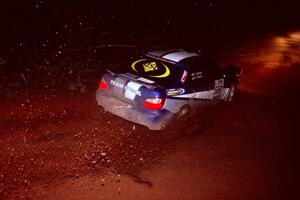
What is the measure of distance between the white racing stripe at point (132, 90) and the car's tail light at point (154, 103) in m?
0.24

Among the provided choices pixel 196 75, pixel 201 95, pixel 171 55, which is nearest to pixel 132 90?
pixel 171 55

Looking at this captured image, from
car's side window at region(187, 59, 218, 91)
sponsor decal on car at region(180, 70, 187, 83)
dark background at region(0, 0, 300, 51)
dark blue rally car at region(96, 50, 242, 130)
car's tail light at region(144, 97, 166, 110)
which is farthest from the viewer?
dark background at region(0, 0, 300, 51)

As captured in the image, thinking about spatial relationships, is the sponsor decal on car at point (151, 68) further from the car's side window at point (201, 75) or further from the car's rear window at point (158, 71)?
the car's side window at point (201, 75)

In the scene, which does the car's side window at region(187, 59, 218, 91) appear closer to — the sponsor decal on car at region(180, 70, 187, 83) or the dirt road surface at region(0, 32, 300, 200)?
the sponsor decal on car at region(180, 70, 187, 83)

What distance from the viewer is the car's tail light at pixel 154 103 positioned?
645 cm

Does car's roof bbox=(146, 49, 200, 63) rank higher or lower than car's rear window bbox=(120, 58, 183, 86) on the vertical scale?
higher

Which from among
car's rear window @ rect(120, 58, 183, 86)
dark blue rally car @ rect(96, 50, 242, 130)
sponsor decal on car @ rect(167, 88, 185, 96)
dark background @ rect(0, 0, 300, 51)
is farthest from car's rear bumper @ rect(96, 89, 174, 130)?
dark background @ rect(0, 0, 300, 51)

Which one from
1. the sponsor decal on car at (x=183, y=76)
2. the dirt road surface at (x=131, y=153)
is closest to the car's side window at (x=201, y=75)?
the sponsor decal on car at (x=183, y=76)

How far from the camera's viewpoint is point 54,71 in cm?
1064

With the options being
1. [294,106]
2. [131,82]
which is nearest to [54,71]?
[131,82]

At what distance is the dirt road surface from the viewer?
5.42 m

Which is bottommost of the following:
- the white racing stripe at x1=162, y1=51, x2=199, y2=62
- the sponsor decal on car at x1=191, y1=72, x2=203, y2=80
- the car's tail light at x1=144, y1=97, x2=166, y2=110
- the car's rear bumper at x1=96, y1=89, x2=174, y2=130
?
the car's rear bumper at x1=96, y1=89, x2=174, y2=130

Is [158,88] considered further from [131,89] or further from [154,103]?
[131,89]

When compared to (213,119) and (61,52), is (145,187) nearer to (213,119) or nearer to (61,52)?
(213,119)
